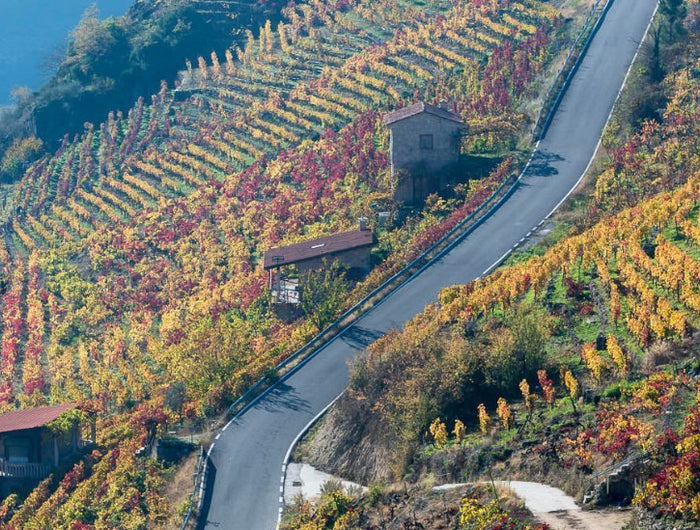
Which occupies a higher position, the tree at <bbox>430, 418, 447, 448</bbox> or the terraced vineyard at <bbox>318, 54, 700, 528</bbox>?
the terraced vineyard at <bbox>318, 54, 700, 528</bbox>

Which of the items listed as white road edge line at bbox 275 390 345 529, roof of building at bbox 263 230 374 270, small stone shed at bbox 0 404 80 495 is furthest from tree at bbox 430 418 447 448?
roof of building at bbox 263 230 374 270

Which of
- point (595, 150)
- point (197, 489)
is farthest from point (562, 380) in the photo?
point (595, 150)

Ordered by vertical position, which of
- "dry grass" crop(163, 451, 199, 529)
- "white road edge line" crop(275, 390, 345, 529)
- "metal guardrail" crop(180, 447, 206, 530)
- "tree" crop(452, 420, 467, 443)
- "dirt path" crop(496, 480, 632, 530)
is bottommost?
"dry grass" crop(163, 451, 199, 529)

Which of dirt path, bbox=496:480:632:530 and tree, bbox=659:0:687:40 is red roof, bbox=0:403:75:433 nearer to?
dirt path, bbox=496:480:632:530

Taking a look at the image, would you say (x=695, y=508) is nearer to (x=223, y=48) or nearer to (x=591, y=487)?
(x=591, y=487)

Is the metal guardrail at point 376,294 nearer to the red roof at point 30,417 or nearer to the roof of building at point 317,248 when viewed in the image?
the roof of building at point 317,248

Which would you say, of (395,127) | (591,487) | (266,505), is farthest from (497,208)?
(591,487)
